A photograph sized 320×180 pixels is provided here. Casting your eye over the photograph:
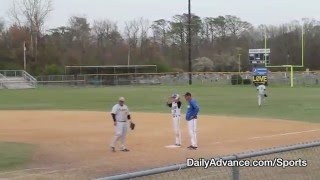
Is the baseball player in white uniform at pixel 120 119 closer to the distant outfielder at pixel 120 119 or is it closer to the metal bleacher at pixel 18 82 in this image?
the distant outfielder at pixel 120 119

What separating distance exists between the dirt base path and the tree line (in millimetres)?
61885

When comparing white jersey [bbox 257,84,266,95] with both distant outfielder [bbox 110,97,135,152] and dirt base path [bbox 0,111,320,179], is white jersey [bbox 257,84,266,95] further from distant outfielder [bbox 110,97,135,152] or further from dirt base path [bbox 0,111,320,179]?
distant outfielder [bbox 110,97,135,152]

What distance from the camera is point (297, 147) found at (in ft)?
21.9

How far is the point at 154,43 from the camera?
4702 inches

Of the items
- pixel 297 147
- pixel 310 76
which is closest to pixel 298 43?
pixel 310 76

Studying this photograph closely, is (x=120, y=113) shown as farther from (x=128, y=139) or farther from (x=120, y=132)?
(x=128, y=139)

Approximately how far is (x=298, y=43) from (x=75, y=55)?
41788mm

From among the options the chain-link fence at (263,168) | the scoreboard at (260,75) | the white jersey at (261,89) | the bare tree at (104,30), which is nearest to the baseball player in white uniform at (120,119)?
the chain-link fence at (263,168)

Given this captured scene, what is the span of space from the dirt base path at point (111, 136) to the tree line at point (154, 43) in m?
61.9

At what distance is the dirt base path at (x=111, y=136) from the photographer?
552 inches

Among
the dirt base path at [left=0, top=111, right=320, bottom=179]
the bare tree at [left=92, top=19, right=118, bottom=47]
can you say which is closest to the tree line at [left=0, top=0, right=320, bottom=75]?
the bare tree at [left=92, top=19, right=118, bottom=47]

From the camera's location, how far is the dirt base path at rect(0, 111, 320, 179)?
14016 millimetres

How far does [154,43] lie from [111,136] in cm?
9914

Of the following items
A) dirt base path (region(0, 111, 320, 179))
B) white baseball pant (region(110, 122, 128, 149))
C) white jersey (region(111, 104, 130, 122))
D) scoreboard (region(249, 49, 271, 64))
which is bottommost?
dirt base path (region(0, 111, 320, 179))
